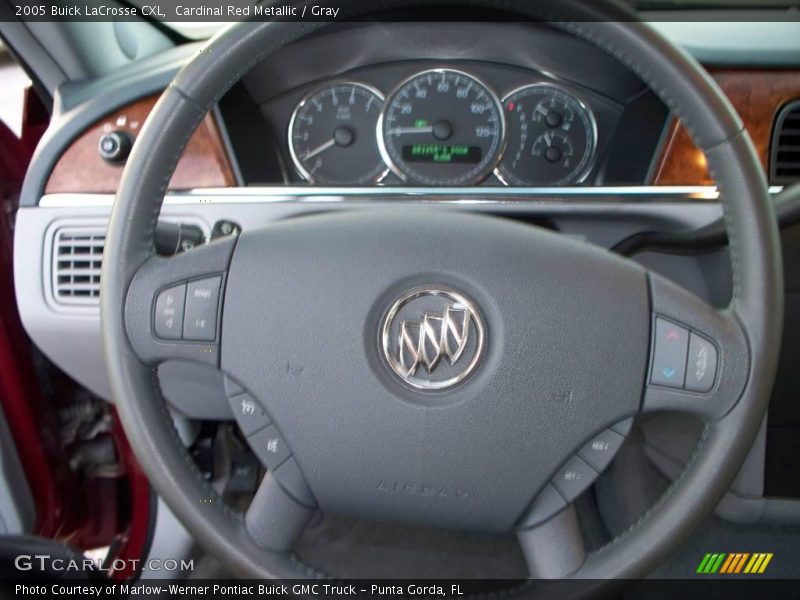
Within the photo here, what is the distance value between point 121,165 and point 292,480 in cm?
78

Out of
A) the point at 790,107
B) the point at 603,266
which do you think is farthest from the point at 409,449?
the point at 790,107

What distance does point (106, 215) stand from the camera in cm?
133

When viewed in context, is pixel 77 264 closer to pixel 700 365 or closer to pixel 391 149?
pixel 391 149

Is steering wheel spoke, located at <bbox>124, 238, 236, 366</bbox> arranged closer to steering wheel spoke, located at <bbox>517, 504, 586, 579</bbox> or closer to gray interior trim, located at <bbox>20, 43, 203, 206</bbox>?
steering wheel spoke, located at <bbox>517, 504, 586, 579</bbox>

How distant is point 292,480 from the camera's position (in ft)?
2.87

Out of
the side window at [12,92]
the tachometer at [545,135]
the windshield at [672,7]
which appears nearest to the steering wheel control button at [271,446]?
the tachometer at [545,135]

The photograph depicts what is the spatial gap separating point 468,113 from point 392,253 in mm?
668

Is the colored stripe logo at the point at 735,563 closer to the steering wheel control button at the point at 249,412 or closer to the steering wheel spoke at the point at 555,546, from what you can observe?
the steering wheel spoke at the point at 555,546

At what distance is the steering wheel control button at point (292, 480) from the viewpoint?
2.86 feet

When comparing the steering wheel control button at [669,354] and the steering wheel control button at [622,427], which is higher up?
the steering wheel control button at [669,354]

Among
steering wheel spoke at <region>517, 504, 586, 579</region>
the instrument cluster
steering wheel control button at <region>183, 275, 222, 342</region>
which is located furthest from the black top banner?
steering wheel spoke at <region>517, 504, 586, 579</region>

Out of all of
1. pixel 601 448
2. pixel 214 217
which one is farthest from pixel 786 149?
pixel 214 217

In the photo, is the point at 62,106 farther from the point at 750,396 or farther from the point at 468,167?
the point at 750,396

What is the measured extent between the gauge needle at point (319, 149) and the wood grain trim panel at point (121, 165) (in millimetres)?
180
